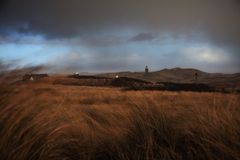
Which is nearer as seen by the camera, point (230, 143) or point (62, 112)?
point (230, 143)

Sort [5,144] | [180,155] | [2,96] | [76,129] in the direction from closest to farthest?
[5,144] → [180,155] → [2,96] → [76,129]

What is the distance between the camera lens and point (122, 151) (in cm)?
457

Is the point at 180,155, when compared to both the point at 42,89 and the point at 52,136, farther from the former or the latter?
the point at 42,89

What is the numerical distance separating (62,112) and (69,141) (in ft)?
3.86

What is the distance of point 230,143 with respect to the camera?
4.54 meters

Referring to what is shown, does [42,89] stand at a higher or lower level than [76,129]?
higher

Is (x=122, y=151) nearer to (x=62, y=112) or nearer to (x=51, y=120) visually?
(x=51, y=120)

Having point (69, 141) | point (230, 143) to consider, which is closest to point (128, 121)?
point (69, 141)

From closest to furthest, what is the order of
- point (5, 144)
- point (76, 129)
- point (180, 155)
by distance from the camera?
point (5, 144)
point (180, 155)
point (76, 129)

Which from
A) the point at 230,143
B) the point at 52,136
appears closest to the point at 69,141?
the point at 52,136

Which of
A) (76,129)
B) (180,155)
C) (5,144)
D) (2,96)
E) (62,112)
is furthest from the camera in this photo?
(62,112)

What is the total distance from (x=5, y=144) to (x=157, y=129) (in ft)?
4.76

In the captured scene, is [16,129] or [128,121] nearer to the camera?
[16,129]

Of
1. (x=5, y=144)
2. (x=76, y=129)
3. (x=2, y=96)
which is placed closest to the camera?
(x=5, y=144)
